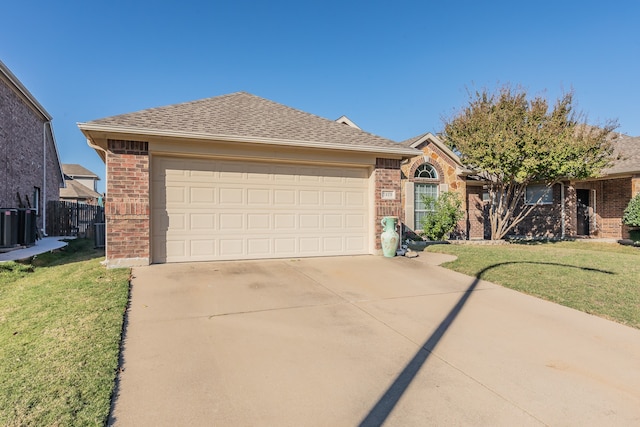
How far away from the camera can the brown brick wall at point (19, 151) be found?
12.0 meters

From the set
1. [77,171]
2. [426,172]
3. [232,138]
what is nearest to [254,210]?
[232,138]

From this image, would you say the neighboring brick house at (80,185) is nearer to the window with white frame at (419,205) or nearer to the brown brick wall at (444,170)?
the window with white frame at (419,205)

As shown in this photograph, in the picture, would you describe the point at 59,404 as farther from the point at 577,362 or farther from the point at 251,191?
the point at 251,191

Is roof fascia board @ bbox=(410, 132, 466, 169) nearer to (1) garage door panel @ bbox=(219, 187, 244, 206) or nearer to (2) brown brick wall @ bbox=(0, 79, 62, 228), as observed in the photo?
(1) garage door panel @ bbox=(219, 187, 244, 206)

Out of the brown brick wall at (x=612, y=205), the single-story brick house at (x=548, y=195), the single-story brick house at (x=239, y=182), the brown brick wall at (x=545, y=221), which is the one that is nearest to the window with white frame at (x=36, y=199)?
the single-story brick house at (x=239, y=182)

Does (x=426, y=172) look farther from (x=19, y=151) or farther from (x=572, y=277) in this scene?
(x=19, y=151)

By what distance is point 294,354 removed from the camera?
3355mm

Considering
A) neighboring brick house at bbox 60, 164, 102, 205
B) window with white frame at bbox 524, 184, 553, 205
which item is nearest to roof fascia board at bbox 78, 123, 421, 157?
window with white frame at bbox 524, 184, 553, 205

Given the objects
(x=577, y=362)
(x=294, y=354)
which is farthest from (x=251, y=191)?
(x=577, y=362)

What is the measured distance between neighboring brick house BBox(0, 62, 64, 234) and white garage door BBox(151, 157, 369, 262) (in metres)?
8.74

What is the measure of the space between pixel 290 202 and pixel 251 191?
3.22 ft

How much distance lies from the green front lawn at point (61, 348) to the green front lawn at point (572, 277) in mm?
5898

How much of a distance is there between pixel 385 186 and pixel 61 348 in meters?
7.51

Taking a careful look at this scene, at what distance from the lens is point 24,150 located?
13.9 metres
